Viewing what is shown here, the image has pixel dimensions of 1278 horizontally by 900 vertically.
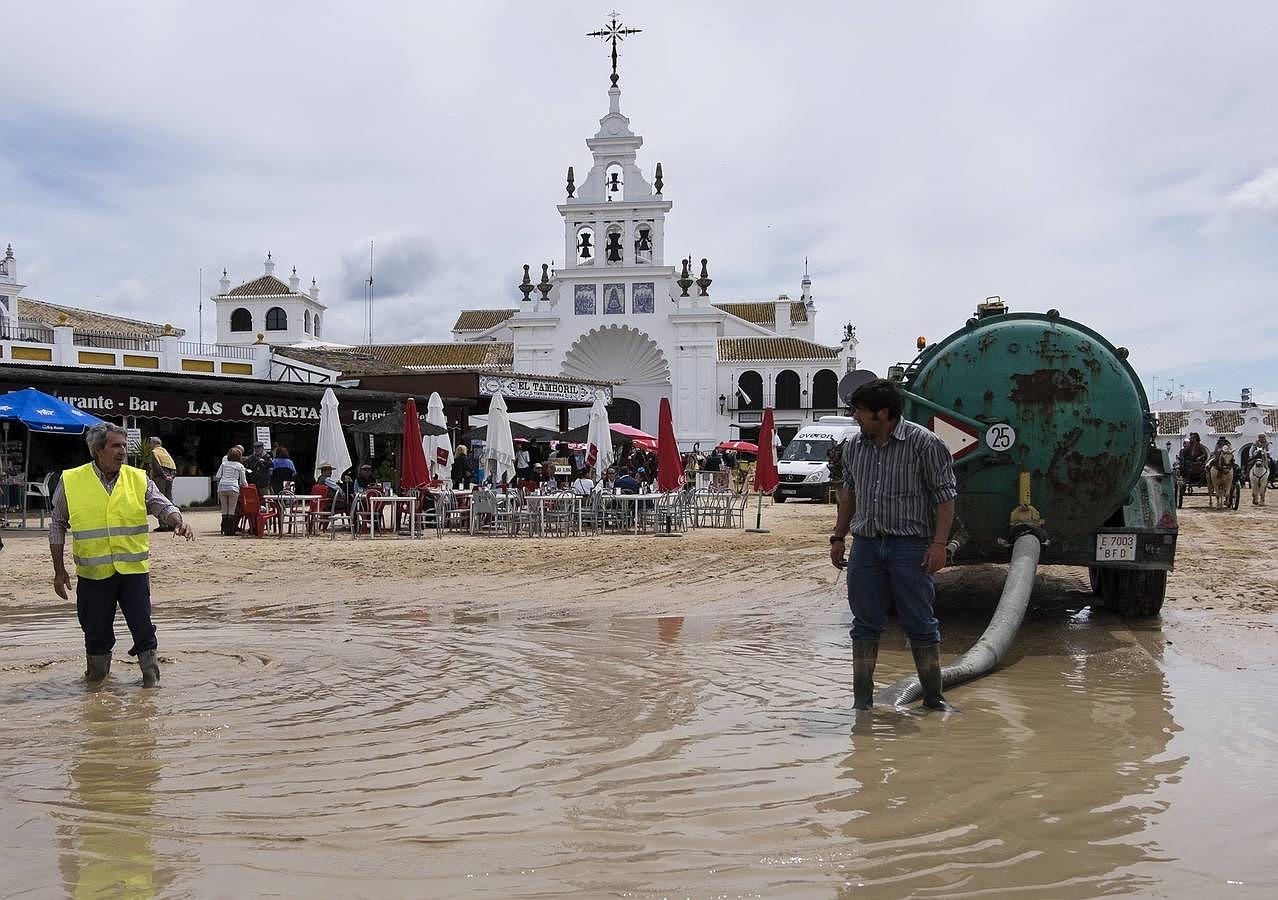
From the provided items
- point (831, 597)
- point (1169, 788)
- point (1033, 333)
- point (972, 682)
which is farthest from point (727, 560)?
point (1169, 788)

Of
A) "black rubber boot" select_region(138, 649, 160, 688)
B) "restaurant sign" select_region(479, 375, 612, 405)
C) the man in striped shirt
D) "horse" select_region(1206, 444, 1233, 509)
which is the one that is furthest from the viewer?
"restaurant sign" select_region(479, 375, 612, 405)

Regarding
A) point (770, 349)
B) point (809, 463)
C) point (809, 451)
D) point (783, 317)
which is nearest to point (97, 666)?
point (809, 463)

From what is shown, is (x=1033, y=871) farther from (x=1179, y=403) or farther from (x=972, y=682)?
(x=1179, y=403)

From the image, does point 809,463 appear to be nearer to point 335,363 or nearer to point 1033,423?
point 335,363

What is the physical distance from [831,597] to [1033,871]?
265 inches

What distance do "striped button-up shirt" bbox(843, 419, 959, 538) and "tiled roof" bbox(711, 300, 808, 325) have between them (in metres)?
60.3

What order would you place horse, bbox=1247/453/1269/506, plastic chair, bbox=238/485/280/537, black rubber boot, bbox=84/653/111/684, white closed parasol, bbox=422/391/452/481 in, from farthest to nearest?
horse, bbox=1247/453/1269/506 < white closed parasol, bbox=422/391/452/481 < plastic chair, bbox=238/485/280/537 < black rubber boot, bbox=84/653/111/684

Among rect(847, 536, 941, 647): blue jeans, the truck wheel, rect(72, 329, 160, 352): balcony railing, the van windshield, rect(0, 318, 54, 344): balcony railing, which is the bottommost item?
the truck wheel

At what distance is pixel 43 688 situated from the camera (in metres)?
6.19

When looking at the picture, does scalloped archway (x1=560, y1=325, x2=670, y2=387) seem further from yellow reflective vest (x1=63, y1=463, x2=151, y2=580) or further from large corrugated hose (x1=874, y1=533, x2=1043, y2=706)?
yellow reflective vest (x1=63, y1=463, x2=151, y2=580)

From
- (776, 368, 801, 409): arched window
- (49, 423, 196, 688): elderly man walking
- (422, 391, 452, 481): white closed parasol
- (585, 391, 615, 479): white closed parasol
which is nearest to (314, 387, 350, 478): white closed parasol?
(422, 391, 452, 481): white closed parasol

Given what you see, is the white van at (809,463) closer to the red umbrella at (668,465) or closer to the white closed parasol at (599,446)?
the white closed parasol at (599,446)

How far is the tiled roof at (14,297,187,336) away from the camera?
41969mm

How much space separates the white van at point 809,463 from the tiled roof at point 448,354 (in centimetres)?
2629
